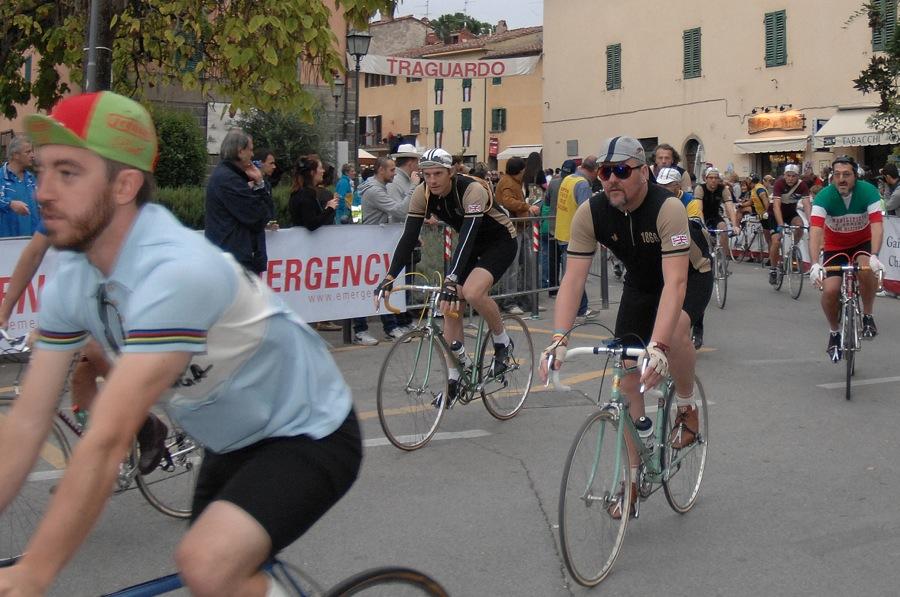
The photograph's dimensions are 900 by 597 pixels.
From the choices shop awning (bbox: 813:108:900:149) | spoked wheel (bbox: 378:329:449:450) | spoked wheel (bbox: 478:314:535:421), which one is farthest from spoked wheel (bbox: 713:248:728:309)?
shop awning (bbox: 813:108:900:149)

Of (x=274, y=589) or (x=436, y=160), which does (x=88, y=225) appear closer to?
(x=274, y=589)

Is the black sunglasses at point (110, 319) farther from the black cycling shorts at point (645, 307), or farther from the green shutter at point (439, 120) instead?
the green shutter at point (439, 120)

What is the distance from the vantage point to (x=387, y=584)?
2789mm

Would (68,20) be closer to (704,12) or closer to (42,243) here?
(42,243)

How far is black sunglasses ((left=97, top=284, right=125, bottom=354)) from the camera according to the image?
245 centimetres

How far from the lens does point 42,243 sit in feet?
19.7

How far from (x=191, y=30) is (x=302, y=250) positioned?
374 centimetres

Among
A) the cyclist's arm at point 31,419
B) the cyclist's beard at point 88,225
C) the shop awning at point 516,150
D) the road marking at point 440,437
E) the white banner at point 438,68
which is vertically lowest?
the road marking at point 440,437

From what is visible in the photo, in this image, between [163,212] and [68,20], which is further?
[68,20]

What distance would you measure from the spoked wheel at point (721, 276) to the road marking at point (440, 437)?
24.8 feet

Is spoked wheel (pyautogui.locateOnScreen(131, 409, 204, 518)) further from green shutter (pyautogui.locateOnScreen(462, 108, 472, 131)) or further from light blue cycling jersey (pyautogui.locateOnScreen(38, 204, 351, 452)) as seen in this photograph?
green shutter (pyautogui.locateOnScreen(462, 108, 472, 131))

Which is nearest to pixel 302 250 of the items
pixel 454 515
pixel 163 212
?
pixel 454 515

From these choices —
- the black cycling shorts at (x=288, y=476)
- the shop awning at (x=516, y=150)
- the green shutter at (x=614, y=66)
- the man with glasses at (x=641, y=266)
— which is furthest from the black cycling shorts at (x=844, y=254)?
the shop awning at (x=516, y=150)

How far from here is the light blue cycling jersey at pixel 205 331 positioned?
2.24 meters
